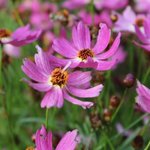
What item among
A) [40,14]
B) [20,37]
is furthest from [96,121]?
[40,14]

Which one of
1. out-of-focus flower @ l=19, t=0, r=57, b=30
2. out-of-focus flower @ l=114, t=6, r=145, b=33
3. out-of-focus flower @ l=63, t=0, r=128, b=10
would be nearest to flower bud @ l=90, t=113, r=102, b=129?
out-of-focus flower @ l=114, t=6, r=145, b=33

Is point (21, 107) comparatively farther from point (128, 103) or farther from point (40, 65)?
point (40, 65)

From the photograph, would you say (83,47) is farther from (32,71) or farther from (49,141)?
(49,141)

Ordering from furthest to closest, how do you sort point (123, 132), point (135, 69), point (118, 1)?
point (135, 69), point (118, 1), point (123, 132)

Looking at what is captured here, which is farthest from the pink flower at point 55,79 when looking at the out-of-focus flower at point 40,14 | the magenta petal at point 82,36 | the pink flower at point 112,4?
the out-of-focus flower at point 40,14

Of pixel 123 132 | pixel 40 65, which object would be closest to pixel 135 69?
pixel 123 132

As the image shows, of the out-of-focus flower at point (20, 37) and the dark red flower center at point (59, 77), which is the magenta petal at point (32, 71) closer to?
the dark red flower center at point (59, 77)
